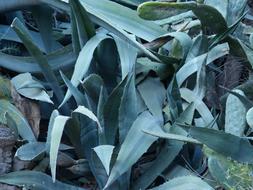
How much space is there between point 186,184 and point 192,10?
674mm

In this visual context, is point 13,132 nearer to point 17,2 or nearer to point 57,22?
point 17,2

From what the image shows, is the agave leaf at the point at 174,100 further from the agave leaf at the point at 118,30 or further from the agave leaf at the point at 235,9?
the agave leaf at the point at 235,9

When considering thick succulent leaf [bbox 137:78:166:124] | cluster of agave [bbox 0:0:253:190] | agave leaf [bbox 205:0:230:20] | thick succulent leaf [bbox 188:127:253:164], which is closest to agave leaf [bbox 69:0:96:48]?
cluster of agave [bbox 0:0:253:190]

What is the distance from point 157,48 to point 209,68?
0.29 metres

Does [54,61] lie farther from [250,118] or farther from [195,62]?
[250,118]

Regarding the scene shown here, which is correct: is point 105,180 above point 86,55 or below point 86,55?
below

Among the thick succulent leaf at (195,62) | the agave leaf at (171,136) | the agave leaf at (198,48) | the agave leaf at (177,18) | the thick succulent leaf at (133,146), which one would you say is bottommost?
the thick succulent leaf at (133,146)

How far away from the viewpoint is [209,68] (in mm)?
2641

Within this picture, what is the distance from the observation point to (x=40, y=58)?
235 centimetres

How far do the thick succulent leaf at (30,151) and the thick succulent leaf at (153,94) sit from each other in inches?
16.9

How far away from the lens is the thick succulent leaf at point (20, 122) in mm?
2338

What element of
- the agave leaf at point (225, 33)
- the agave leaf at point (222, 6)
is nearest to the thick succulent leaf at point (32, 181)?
the agave leaf at point (225, 33)

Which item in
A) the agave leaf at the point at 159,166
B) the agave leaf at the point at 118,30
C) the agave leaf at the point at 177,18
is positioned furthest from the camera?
the agave leaf at the point at 177,18

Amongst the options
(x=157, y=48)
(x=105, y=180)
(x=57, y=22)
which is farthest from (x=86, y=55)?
(x=57, y=22)
